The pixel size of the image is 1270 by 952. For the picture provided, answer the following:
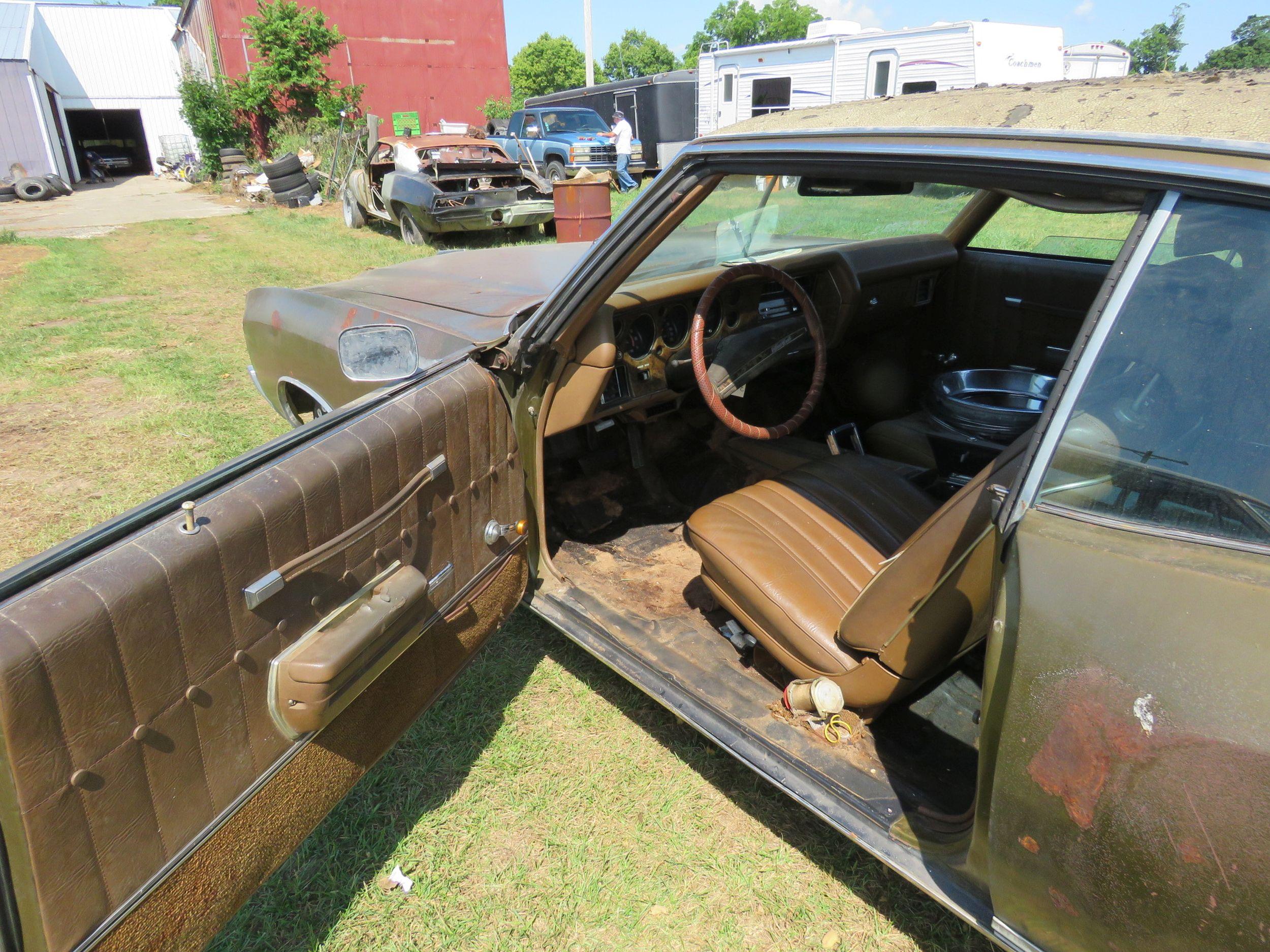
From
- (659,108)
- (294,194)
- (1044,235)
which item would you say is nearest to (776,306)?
(1044,235)

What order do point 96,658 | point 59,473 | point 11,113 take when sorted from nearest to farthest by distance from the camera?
point 96,658
point 59,473
point 11,113

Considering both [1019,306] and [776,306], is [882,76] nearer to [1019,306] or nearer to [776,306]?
[1019,306]

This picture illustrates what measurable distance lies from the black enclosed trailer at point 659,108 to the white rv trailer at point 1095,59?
792 cm

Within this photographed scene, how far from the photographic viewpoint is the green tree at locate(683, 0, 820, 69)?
5966 cm

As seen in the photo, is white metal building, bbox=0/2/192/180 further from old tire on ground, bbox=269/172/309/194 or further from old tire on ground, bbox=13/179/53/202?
old tire on ground, bbox=269/172/309/194

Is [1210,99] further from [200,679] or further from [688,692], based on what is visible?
[200,679]

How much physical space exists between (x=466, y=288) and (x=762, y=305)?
120 centimetres

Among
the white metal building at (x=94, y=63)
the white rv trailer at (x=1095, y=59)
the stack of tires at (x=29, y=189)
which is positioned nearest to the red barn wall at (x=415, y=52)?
the stack of tires at (x=29, y=189)

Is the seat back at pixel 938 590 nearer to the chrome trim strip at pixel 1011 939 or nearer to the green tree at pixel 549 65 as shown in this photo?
the chrome trim strip at pixel 1011 939

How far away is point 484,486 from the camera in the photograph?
207 centimetres

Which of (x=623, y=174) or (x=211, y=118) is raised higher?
(x=211, y=118)

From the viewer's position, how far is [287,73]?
67.2ft

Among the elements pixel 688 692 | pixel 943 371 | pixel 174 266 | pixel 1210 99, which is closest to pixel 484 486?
pixel 688 692

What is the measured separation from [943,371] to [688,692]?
8.59 ft
